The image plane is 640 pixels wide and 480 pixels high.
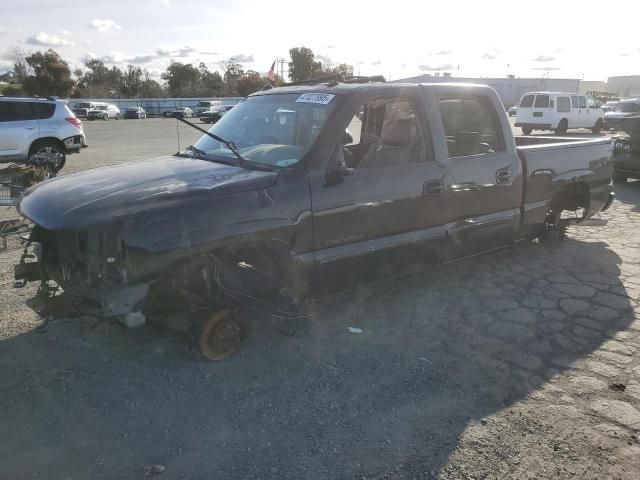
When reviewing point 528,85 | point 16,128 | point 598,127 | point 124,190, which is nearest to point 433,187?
point 124,190

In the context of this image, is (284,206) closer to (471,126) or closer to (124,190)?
(124,190)

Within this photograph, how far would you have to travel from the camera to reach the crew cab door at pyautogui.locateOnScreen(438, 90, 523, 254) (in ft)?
15.3

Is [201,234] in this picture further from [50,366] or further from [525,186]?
[525,186]

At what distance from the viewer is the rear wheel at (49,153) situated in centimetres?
1220

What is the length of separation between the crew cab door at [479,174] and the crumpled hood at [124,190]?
1.92 metres

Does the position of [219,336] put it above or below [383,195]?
below

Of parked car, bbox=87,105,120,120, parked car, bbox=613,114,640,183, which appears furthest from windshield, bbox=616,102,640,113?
parked car, bbox=87,105,120,120

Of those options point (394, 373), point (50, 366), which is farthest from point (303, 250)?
point (50, 366)

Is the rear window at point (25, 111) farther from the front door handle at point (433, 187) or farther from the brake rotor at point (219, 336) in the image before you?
the front door handle at point (433, 187)

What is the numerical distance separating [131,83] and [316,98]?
285 feet

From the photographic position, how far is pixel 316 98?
4.21 m

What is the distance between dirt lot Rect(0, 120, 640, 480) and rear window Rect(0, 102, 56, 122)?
9340 mm

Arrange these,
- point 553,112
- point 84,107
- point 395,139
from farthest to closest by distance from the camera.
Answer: point 84,107 < point 553,112 < point 395,139

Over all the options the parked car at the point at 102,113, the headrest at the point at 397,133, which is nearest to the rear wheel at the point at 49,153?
the headrest at the point at 397,133
